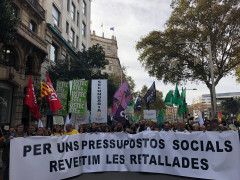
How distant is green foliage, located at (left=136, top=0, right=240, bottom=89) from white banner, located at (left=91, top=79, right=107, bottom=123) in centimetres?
1116

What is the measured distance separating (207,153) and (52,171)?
13.9ft

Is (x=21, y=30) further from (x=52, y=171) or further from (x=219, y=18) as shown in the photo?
(x=219, y=18)

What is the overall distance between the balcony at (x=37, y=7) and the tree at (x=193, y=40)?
9632 mm

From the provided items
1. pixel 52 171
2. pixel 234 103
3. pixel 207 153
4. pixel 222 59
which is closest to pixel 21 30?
pixel 52 171

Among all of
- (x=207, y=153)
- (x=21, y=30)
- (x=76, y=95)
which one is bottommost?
(x=207, y=153)

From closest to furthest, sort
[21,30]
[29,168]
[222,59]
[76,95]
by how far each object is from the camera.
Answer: [29,168], [76,95], [21,30], [222,59]

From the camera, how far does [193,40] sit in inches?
793

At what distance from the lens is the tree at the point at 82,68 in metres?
18.9

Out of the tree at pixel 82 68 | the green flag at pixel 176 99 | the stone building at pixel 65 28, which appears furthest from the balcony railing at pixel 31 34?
the green flag at pixel 176 99

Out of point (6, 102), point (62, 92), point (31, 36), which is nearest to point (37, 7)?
point (31, 36)

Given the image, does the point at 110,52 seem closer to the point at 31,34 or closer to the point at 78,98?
the point at 31,34

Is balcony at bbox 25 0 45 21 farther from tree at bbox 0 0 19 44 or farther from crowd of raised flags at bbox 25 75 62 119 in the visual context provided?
crowd of raised flags at bbox 25 75 62 119

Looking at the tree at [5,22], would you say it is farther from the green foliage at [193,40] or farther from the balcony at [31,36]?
the green foliage at [193,40]

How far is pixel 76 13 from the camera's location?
2927 centimetres
